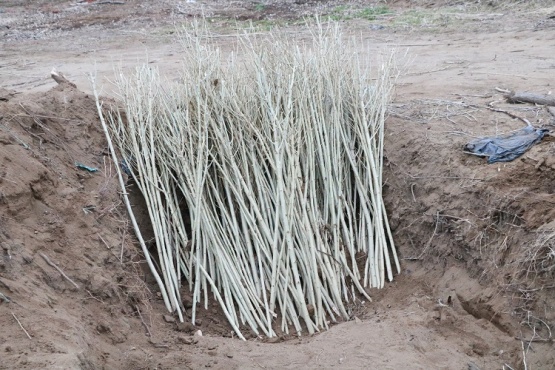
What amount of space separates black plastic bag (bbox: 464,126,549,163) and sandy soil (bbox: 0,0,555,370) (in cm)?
6

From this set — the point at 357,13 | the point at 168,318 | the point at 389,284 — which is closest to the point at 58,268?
the point at 168,318

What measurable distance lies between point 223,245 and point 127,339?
0.98m

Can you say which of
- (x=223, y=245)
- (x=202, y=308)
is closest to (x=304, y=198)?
(x=223, y=245)

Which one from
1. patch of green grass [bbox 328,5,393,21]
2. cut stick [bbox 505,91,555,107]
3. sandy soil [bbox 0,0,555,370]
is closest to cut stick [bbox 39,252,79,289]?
sandy soil [bbox 0,0,555,370]

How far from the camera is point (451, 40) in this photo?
7.99 meters

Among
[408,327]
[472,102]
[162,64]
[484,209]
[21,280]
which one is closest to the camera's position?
[21,280]

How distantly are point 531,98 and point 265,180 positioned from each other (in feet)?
6.85

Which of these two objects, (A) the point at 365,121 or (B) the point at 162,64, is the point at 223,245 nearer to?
(A) the point at 365,121

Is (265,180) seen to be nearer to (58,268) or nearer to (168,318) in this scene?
(168,318)

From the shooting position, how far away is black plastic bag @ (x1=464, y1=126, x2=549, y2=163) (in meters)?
4.38

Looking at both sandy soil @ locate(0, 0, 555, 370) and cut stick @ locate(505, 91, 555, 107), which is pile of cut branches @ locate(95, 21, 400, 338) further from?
cut stick @ locate(505, 91, 555, 107)

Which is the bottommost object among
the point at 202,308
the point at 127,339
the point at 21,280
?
the point at 202,308

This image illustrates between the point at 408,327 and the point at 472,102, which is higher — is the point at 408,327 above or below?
below

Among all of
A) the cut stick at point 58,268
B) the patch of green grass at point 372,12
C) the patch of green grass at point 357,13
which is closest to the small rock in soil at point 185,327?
the cut stick at point 58,268
